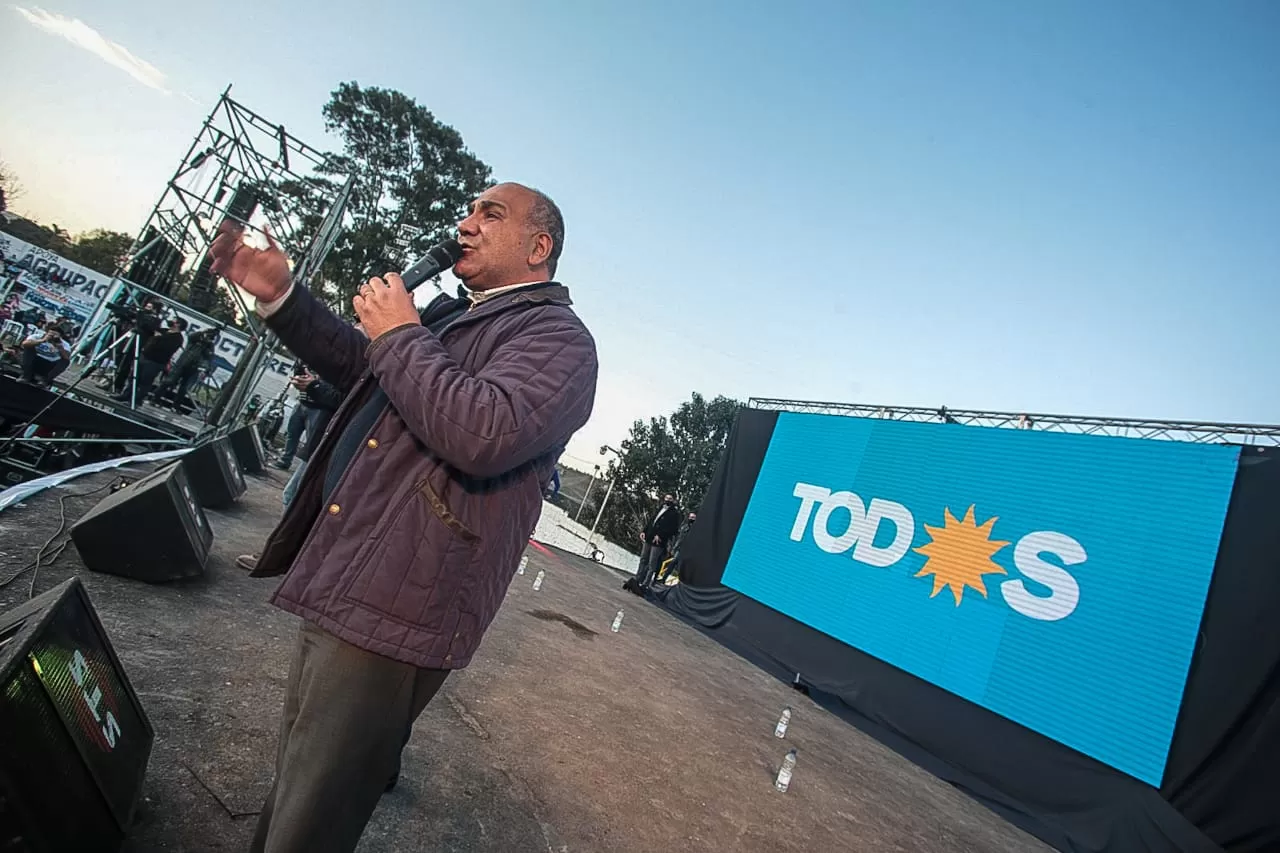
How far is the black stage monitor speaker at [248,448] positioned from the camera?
8514 mm

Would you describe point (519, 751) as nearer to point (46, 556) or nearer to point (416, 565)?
point (416, 565)

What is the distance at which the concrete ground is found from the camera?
7.63ft

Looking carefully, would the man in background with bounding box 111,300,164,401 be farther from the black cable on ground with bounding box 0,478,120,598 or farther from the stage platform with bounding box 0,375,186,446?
the black cable on ground with bounding box 0,478,120,598

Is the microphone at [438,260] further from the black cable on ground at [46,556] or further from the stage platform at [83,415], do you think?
the stage platform at [83,415]

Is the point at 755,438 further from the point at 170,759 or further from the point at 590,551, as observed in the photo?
the point at 170,759

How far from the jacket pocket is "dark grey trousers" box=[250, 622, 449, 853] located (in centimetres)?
11

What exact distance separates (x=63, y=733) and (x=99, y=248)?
6135cm

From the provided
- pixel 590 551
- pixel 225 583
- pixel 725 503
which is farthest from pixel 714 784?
pixel 590 551

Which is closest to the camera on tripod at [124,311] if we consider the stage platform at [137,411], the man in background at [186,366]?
the stage platform at [137,411]

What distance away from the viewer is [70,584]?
1642 millimetres

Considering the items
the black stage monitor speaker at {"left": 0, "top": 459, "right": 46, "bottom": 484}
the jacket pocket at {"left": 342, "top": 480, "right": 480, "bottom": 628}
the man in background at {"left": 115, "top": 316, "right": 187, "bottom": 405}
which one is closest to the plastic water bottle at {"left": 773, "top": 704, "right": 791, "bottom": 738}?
the jacket pocket at {"left": 342, "top": 480, "right": 480, "bottom": 628}

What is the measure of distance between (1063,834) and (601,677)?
4.28 meters

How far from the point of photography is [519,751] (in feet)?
10.9

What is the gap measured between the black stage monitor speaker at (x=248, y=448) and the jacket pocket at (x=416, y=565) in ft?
27.4
